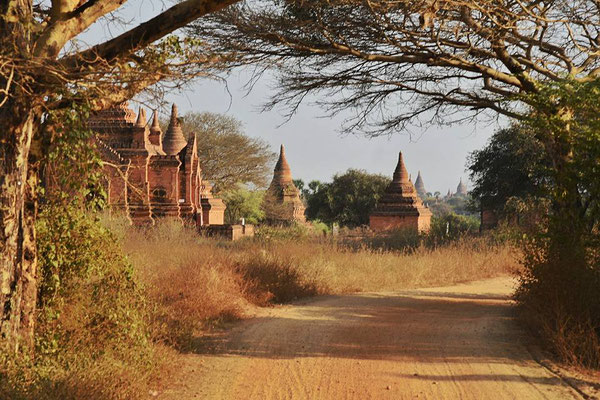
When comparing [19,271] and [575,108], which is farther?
[575,108]

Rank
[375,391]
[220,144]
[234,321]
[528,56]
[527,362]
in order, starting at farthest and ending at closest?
[220,144], [528,56], [234,321], [527,362], [375,391]

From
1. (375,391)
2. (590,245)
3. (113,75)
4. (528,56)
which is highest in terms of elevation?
(528,56)

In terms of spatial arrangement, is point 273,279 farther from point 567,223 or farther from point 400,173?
point 400,173

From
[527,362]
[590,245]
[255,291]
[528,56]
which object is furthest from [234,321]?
[528,56]

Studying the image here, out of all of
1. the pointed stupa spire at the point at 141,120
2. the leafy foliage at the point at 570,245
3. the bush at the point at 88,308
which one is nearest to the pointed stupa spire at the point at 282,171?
the pointed stupa spire at the point at 141,120

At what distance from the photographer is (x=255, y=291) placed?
11.4m

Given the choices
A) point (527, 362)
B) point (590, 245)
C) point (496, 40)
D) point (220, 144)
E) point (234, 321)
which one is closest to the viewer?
point (527, 362)

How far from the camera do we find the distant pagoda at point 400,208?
1332 inches

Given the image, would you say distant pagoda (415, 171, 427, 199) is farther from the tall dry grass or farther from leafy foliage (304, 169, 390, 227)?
the tall dry grass

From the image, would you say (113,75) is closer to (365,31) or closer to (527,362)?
(527,362)

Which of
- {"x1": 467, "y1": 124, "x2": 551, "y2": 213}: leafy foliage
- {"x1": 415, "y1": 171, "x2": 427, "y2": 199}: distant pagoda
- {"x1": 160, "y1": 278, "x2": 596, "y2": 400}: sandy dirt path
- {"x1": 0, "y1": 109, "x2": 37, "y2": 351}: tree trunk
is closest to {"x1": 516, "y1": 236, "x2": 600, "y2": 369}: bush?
{"x1": 160, "y1": 278, "x2": 596, "y2": 400}: sandy dirt path

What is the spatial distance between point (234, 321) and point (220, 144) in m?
39.2

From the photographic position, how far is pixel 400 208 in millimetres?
34250

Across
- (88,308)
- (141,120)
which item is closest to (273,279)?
(88,308)
